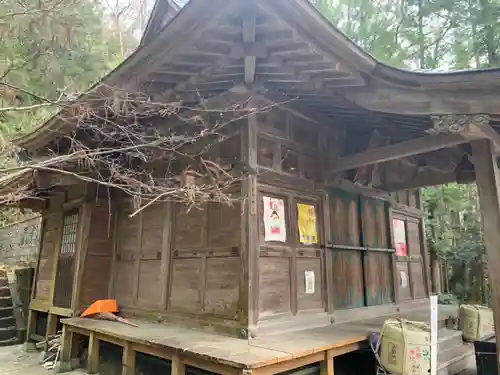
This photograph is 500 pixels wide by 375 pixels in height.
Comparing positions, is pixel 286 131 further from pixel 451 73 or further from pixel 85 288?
pixel 85 288

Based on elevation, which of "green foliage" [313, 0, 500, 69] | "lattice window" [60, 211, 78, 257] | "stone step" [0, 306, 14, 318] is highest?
"green foliage" [313, 0, 500, 69]

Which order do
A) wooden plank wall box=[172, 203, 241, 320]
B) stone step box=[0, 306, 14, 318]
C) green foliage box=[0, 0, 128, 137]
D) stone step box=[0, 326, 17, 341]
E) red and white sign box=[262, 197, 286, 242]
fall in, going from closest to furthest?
green foliage box=[0, 0, 128, 137] < wooden plank wall box=[172, 203, 241, 320] < red and white sign box=[262, 197, 286, 242] < stone step box=[0, 326, 17, 341] < stone step box=[0, 306, 14, 318]

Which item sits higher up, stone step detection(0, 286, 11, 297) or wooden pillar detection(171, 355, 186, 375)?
stone step detection(0, 286, 11, 297)

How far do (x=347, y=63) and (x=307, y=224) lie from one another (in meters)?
2.20

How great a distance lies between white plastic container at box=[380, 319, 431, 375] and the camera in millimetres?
3574

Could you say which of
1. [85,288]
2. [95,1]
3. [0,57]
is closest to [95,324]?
[85,288]

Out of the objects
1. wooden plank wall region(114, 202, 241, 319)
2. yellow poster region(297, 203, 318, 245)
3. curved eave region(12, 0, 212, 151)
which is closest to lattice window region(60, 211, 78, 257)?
wooden plank wall region(114, 202, 241, 319)

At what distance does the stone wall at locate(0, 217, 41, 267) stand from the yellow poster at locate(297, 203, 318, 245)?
985 centimetres

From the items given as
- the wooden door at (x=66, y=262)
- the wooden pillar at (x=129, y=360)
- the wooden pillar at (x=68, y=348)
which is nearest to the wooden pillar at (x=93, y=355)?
the wooden pillar at (x=68, y=348)

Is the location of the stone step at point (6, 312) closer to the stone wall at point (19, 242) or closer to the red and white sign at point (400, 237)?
the stone wall at point (19, 242)

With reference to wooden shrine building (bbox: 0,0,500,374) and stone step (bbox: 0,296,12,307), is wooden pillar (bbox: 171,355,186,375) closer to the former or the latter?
wooden shrine building (bbox: 0,0,500,374)

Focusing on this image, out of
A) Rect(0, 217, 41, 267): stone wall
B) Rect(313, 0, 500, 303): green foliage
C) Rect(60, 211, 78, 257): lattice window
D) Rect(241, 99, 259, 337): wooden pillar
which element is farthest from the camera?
Rect(0, 217, 41, 267): stone wall

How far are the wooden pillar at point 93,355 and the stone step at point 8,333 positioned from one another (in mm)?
3383

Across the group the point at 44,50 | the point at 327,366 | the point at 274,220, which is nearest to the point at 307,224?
the point at 274,220
